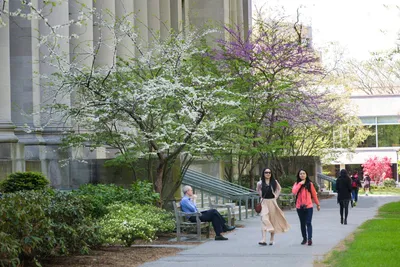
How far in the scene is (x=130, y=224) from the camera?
16094 mm

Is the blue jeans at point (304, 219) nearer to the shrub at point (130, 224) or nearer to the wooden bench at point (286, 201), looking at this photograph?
the shrub at point (130, 224)

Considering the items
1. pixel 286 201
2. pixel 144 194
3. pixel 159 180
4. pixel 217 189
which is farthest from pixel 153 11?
pixel 144 194

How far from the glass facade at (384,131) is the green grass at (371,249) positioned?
6083 centimetres

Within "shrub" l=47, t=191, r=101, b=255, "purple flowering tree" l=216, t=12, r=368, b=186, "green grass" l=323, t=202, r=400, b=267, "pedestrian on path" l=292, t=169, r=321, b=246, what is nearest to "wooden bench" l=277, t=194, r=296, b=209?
"purple flowering tree" l=216, t=12, r=368, b=186

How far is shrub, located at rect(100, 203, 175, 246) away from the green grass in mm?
3771

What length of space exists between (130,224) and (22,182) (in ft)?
15.4

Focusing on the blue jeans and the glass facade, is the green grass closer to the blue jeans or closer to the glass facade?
the blue jeans

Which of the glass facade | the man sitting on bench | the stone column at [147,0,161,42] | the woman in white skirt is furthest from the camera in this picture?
the glass facade

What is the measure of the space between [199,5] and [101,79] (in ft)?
82.6

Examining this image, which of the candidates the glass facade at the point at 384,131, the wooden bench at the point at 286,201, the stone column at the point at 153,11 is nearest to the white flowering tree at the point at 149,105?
the wooden bench at the point at 286,201

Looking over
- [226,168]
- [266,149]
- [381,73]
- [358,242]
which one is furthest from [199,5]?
[381,73]

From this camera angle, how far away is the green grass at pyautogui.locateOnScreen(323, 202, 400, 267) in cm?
1303

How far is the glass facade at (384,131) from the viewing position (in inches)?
3211

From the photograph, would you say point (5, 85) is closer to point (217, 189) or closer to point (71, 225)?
point (217, 189)
